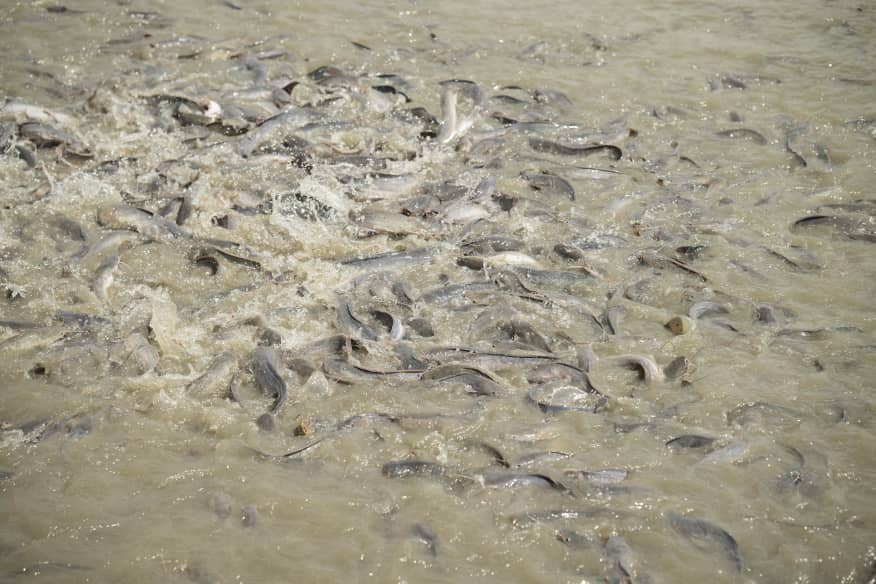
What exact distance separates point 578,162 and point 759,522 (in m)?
3.89

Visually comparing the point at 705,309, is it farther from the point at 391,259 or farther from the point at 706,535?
the point at 391,259

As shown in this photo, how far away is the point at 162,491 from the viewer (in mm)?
3764

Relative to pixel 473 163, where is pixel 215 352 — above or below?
below

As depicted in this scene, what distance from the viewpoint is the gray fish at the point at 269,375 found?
14.3 ft

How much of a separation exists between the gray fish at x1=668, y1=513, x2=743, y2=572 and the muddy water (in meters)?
0.02

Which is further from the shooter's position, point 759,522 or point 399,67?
point 399,67

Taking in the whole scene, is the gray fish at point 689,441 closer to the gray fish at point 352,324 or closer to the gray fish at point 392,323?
the gray fish at point 392,323

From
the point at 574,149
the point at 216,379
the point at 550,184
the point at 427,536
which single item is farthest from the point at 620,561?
the point at 574,149

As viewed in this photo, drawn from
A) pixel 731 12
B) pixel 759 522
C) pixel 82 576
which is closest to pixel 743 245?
pixel 759 522

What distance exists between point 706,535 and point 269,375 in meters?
2.41

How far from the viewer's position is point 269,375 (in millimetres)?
4484

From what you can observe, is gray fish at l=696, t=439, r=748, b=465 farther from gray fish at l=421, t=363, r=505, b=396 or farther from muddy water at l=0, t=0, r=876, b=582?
gray fish at l=421, t=363, r=505, b=396

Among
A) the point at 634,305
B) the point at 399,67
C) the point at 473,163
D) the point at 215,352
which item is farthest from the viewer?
the point at 399,67

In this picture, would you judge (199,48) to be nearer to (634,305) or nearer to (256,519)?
(634,305)
